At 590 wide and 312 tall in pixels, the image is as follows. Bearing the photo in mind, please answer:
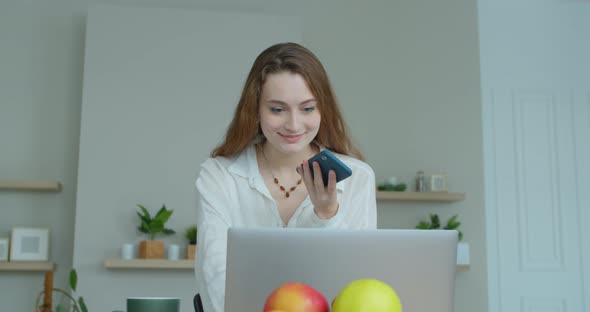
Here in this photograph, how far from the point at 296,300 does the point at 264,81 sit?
1038mm

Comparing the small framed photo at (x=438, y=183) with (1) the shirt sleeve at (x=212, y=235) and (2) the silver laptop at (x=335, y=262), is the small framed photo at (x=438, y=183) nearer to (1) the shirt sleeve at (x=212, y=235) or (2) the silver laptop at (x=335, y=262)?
(1) the shirt sleeve at (x=212, y=235)

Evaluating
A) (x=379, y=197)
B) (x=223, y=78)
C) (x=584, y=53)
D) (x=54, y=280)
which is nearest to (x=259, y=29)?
(x=223, y=78)

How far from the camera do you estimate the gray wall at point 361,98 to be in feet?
14.4

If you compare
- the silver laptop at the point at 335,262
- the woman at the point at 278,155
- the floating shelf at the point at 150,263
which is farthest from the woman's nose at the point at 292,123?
the floating shelf at the point at 150,263

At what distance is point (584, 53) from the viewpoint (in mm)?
5035

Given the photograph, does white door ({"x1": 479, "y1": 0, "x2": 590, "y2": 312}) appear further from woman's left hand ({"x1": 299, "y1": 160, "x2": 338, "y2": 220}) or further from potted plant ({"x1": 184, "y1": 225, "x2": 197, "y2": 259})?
woman's left hand ({"x1": 299, "y1": 160, "x2": 338, "y2": 220})

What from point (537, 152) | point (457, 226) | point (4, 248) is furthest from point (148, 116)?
point (537, 152)

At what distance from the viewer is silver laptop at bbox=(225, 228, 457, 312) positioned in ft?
3.55

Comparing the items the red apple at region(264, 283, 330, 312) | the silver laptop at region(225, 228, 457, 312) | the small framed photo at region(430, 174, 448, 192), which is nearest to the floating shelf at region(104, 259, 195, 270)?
the small framed photo at region(430, 174, 448, 192)

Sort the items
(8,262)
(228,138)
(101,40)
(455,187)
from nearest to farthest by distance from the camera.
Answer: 1. (228,138)
2. (8,262)
3. (101,40)
4. (455,187)

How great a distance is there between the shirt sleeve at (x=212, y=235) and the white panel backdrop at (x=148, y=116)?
2.44 metres

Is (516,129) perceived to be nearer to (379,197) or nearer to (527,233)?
(527,233)

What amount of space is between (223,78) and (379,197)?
123cm

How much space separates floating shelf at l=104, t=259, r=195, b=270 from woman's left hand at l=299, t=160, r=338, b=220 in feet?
8.21
